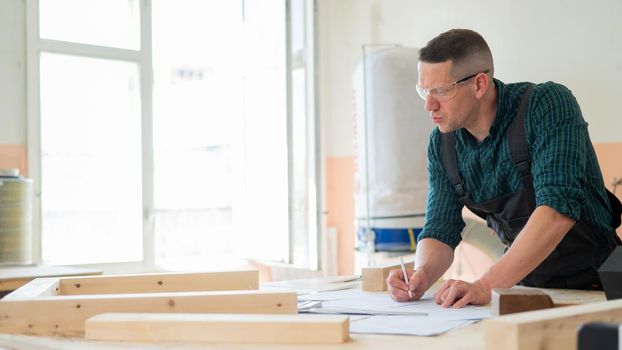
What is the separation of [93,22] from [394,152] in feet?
8.10

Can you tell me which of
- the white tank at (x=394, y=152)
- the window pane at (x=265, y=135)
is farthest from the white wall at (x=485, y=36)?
the white tank at (x=394, y=152)

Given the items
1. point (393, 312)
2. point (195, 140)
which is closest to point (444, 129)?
point (393, 312)

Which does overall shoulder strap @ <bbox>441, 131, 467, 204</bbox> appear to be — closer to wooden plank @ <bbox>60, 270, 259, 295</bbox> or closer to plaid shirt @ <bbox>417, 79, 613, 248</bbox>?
plaid shirt @ <bbox>417, 79, 613, 248</bbox>

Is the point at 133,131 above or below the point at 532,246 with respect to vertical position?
above

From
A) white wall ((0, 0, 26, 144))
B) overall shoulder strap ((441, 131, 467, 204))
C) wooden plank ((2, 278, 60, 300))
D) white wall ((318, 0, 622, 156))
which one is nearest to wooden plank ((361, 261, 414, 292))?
overall shoulder strap ((441, 131, 467, 204))

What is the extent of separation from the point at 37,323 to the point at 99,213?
4.20 m

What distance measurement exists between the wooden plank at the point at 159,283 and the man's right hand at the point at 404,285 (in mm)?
381

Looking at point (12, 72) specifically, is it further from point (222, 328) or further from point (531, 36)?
point (222, 328)

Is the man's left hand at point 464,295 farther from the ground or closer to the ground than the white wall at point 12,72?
closer to the ground

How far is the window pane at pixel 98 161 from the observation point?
5066mm

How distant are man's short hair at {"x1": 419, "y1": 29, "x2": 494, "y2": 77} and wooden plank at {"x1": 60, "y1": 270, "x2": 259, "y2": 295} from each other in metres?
0.89

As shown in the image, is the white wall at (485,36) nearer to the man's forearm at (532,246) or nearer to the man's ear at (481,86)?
the man's ear at (481,86)

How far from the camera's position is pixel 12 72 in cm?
467

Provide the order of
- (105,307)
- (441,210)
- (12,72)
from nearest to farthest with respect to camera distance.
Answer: (105,307) → (441,210) → (12,72)
